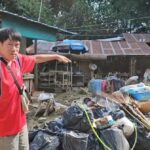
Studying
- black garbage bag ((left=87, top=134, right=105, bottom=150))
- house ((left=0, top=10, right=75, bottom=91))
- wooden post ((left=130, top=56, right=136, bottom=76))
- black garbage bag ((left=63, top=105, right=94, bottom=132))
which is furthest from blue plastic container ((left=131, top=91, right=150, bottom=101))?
wooden post ((left=130, top=56, right=136, bottom=76))

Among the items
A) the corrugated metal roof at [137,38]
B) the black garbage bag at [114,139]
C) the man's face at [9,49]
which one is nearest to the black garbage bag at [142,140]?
the black garbage bag at [114,139]

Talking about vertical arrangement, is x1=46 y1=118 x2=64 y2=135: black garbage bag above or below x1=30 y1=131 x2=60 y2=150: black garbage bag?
above

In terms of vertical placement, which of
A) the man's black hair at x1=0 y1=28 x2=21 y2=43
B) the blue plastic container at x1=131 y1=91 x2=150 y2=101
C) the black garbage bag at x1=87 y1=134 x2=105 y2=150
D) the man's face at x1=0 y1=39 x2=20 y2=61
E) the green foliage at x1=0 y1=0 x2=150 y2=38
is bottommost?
the black garbage bag at x1=87 y1=134 x2=105 y2=150

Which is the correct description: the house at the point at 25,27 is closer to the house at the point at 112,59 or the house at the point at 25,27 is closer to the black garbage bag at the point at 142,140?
the black garbage bag at the point at 142,140

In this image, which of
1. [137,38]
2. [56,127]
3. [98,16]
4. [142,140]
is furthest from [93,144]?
[98,16]

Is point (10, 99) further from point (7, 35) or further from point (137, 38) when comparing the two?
point (137, 38)

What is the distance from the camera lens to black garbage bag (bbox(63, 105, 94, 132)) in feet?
19.1

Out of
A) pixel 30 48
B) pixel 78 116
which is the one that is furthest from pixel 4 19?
pixel 30 48

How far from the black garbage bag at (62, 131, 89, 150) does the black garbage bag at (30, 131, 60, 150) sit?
0.13 meters

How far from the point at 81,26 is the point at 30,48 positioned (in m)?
14.2

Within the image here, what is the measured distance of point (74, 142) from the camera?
546 cm

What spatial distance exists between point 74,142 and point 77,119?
478mm

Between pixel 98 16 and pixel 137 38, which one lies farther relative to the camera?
pixel 98 16

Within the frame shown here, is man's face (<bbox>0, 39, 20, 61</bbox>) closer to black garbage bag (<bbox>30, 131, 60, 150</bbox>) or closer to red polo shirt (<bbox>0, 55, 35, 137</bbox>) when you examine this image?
red polo shirt (<bbox>0, 55, 35, 137</bbox>)
